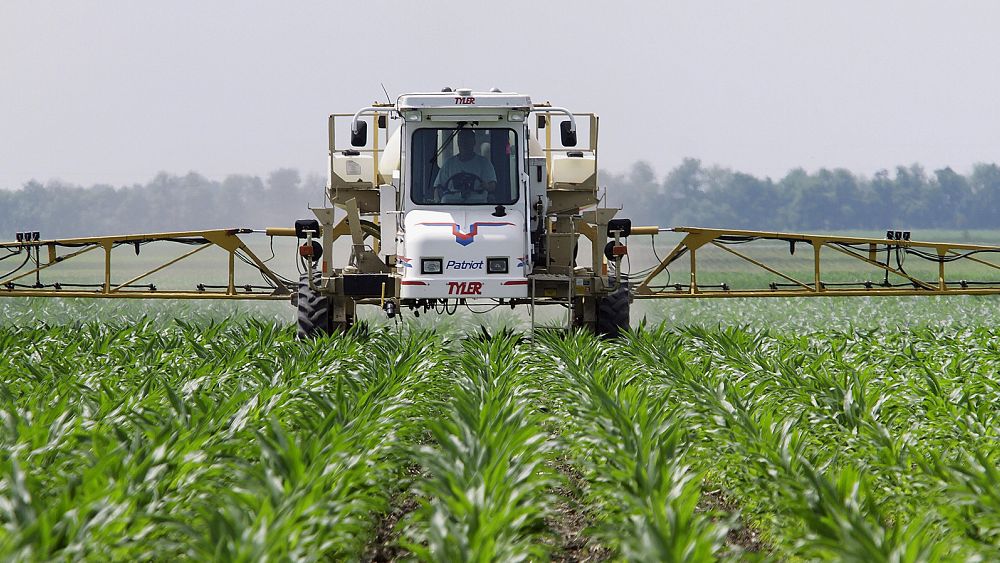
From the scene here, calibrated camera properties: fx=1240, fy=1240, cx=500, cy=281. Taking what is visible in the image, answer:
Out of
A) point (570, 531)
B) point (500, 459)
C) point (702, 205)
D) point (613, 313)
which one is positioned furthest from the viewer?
point (702, 205)

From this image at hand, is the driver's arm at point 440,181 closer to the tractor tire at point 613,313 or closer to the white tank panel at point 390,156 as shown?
the white tank panel at point 390,156

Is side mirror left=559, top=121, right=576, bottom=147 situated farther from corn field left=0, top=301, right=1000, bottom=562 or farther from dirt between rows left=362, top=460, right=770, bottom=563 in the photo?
dirt between rows left=362, top=460, right=770, bottom=563

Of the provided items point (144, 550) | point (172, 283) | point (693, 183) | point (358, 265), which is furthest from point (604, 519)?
point (693, 183)

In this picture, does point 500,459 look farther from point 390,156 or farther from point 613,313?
point 390,156

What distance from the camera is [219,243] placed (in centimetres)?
1468

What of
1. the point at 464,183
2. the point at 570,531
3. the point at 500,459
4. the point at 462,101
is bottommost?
the point at 570,531

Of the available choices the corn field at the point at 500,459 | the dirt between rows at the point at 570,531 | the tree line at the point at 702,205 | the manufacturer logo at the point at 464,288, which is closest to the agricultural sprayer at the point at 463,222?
the manufacturer logo at the point at 464,288

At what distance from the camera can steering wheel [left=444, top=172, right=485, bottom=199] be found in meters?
12.8

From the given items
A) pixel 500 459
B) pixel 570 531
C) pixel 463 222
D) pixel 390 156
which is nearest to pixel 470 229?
pixel 463 222

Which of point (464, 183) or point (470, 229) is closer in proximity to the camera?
point (470, 229)

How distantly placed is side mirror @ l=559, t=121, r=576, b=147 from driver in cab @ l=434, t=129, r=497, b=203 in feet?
2.62

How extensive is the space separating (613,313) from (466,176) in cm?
224

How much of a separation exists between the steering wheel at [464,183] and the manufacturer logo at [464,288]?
3.53 feet

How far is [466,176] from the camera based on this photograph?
12.9 meters
